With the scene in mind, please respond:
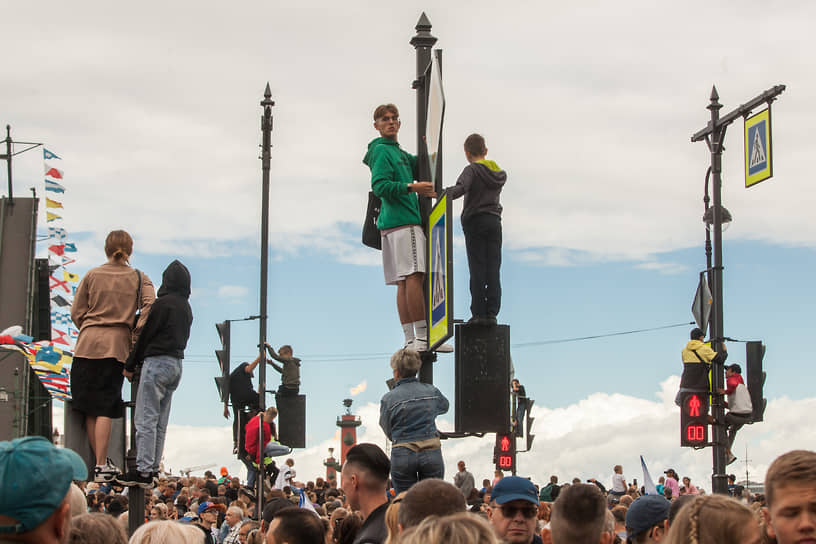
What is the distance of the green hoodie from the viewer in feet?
25.1

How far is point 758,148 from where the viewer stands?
16484 mm

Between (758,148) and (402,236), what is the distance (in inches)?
410

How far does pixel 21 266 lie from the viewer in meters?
43.8

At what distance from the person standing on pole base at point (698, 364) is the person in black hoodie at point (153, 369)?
10168mm

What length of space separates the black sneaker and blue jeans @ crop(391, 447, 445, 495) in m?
2.37

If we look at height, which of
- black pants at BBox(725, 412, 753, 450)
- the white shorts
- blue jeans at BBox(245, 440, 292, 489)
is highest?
the white shorts

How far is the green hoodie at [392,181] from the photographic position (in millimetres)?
7660

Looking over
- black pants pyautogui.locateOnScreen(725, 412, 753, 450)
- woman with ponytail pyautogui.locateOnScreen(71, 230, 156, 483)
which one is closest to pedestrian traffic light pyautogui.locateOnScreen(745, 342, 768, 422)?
black pants pyautogui.locateOnScreen(725, 412, 753, 450)

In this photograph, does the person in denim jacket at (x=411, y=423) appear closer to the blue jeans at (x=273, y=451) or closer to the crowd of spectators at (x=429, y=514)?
the crowd of spectators at (x=429, y=514)

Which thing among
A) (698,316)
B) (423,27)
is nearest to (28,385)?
(698,316)

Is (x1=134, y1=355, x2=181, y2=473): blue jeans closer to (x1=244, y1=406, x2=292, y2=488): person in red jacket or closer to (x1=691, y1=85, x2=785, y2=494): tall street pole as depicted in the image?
(x1=244, y1=406, x2=292, y2=488): person in red jacket

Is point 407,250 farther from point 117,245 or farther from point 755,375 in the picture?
point 755,375

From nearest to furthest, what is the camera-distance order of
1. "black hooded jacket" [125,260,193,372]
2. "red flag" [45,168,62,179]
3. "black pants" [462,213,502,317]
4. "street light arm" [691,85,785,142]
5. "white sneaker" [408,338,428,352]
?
"white sneaker" [408,338,428,352], "black pants" [462,213,502,317], "black hooded jacket" [125,260,193,372], "street light arm" [691,85,785,142], "red flag" [45,168,62,179]

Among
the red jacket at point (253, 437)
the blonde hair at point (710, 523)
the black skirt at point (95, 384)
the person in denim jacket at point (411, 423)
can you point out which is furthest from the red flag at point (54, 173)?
the blonde hair at point (710, 523)
